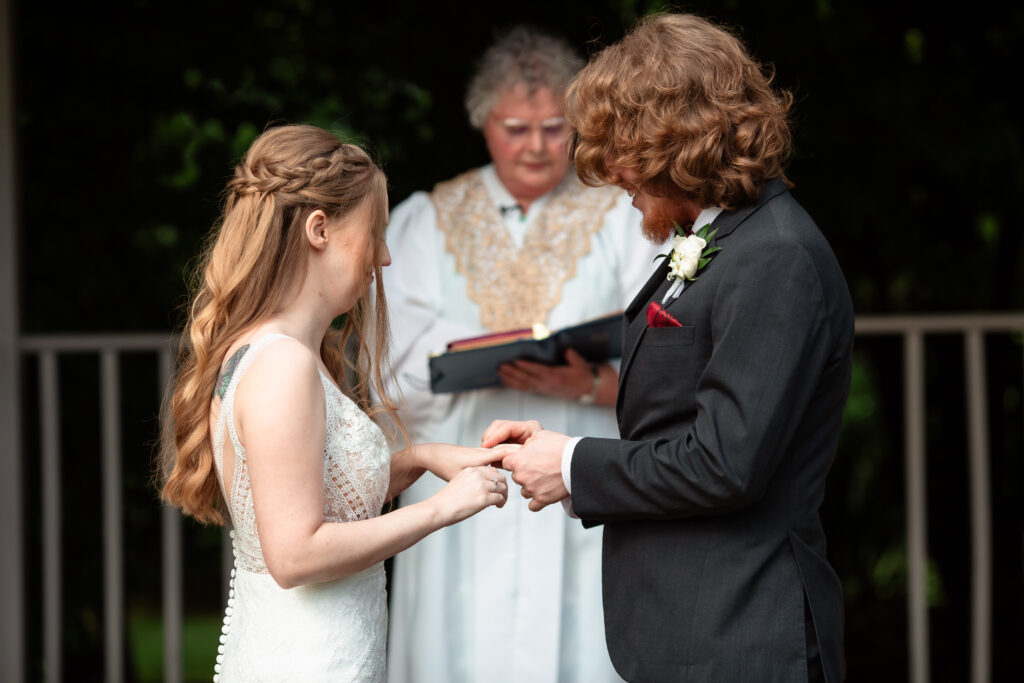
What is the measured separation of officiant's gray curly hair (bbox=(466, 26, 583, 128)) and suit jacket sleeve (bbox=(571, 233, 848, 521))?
5.25 feet

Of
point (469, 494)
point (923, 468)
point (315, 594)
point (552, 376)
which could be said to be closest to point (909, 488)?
point (923, 468)

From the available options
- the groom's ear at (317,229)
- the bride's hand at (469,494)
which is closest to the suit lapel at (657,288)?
the bride's hand at (469,494)

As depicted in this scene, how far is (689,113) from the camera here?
1.76 metres

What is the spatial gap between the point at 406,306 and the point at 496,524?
67cm

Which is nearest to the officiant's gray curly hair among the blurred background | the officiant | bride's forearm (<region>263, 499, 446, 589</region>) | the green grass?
the officiant

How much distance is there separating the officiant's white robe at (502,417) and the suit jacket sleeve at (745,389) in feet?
4.42

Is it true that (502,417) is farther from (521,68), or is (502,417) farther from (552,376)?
(521,68)

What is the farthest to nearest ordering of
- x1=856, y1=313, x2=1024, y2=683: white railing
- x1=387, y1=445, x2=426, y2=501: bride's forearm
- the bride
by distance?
x1=856, y1=313, x2=1024, y2=683: white railing, x1=387, y1=445, x2=426, y2=501: bride's forearm, the bride

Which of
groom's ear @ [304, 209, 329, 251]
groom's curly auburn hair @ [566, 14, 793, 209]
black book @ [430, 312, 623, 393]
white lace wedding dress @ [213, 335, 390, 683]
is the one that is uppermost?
groom's curly auburn hair @ [566, 14, 793, 209]

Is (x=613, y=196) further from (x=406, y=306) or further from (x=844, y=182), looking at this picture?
(x=844, y=182)

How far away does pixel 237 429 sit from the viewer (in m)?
1.77

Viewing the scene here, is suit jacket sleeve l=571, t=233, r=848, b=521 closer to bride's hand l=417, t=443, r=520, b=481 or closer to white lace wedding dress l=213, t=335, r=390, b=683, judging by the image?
bride's hand l=417, t=443, r=520, b=481

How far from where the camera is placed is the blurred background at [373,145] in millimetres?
4059

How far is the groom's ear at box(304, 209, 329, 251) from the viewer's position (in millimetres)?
1829
